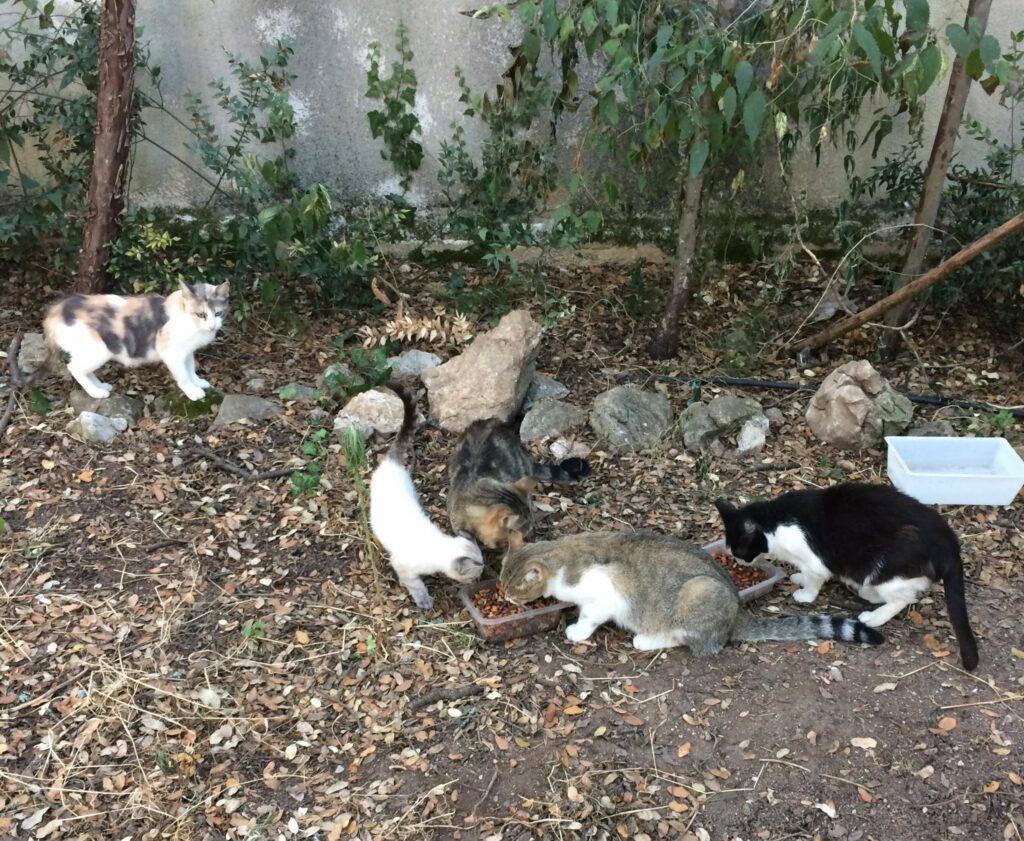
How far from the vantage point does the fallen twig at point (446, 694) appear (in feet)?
11.0

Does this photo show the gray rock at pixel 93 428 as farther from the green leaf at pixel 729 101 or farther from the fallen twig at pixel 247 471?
the green leaf at pixel 729 101

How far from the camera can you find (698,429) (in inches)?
189

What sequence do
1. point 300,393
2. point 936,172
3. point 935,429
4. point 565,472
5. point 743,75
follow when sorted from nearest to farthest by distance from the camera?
point 743,75
point 565,472
point 935,429
point 936,172
point 300,393

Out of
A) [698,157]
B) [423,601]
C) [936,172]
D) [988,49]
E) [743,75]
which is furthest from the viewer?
[936,172]

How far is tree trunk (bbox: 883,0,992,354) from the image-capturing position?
16.1 feet

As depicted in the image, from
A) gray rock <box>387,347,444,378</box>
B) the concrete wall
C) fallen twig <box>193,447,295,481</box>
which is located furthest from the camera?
the concrete wall

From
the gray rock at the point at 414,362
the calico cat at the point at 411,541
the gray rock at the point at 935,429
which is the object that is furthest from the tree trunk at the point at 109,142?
the gray rock at the point at 935,429

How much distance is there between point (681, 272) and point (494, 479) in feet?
7.16

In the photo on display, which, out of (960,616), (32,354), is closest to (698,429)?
(960,616)

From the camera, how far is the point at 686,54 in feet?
12.2

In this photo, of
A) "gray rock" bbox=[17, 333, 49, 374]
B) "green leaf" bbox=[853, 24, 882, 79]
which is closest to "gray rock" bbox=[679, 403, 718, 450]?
"green leaf" bbox=[853, 24, 882, 79]

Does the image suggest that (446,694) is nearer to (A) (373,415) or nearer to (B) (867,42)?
(A) (373,415)

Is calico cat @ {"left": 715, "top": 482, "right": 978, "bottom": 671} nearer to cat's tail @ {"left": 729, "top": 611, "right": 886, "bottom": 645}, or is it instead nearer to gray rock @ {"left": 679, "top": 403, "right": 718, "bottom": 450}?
cat's tail @ {"left": 729, "top": 611, "right": 886, "bottom": 645}

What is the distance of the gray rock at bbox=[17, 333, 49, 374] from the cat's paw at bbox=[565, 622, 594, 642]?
3.69 metres
